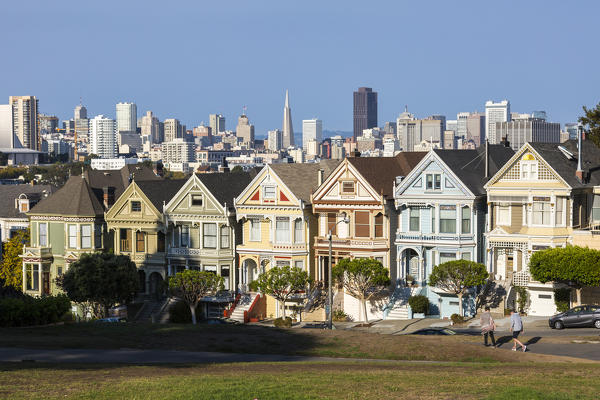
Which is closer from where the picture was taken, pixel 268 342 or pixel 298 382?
pixel 298 382

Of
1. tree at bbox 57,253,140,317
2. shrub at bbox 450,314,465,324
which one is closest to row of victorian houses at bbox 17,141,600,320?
shrub at bbox 450,314,465,324

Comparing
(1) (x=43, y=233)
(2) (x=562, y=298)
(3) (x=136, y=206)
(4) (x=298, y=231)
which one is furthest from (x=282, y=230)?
(1) (x=43, y=233)

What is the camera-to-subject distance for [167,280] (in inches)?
2505

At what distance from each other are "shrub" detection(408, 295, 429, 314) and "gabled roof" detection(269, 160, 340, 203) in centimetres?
949

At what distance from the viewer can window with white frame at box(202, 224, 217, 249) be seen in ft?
212

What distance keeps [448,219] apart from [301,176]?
1108 cm

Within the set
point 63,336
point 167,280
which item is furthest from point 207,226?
point 63,336

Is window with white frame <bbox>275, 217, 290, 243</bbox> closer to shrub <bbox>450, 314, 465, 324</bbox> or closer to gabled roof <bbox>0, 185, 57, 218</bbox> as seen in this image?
shrub <bbox>450, 314, 465, 324</bbox>

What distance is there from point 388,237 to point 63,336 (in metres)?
23.7

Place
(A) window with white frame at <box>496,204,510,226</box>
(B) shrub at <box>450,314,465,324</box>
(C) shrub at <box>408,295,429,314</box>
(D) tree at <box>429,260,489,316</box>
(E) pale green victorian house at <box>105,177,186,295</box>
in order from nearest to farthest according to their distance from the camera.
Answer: (D) tree at <box>429,260,489,316</box> → (B) shrub at <box>450,314,465,324</box> → (A) window with white frame at <box>496,204,510,226</box> → (C) shrub at <box>408,295,429,314</box> → (E) pale green victorian house at <box>105,177,186,295</box>

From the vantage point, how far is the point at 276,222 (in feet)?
205

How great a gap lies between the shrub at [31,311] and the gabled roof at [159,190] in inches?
668

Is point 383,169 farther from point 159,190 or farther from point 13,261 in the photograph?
point 13,261

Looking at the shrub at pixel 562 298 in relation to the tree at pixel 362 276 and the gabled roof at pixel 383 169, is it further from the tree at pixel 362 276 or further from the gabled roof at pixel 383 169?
the gabled roof at pixel 383 169
